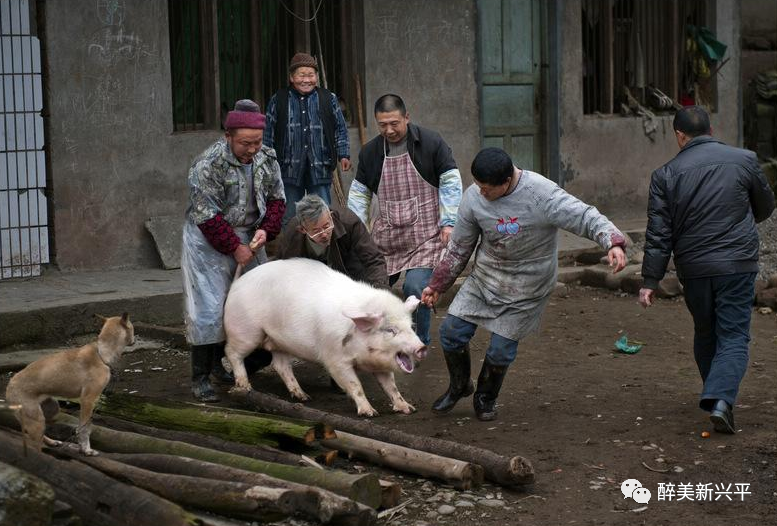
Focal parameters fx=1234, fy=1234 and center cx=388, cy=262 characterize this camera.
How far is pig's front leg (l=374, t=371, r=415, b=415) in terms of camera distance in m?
6.97

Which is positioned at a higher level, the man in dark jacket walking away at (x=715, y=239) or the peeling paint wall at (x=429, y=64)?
the peeling paint wall at (x=429, y=64)

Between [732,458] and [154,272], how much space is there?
6009 millimetres

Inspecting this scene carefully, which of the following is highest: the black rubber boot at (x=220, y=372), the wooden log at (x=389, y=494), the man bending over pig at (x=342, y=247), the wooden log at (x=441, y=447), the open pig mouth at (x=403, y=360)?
the man bending over pig at (x=342, y=247)

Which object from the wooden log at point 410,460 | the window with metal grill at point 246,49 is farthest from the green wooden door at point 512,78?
the wooden log at point 410,460

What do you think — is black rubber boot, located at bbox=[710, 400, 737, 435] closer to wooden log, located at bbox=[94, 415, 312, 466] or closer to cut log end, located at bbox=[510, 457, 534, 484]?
cut log end, located at bbox=[510, 457, 534, 484]

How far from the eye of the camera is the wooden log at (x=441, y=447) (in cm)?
552

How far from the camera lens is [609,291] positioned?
11258mm

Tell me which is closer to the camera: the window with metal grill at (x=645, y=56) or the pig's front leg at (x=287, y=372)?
the pig's front leg at (x=287, y=372)

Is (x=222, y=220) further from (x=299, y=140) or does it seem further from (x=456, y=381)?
(x=299, y=140)

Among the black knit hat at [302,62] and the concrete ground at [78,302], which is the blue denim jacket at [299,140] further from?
the concrete ground at [78,302]

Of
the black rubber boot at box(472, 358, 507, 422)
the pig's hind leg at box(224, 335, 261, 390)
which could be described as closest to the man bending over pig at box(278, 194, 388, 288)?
the pig's hind leg at box(224, 335, 261, 390)

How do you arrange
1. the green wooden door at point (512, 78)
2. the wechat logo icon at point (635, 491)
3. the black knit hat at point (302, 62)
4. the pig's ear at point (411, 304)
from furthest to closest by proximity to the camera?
the green wooden door at point (512, 78)
the black knit hat at point (302, 62)
the pig's ear at point (411, 304)
the wechat logo icon at point (635, 491)

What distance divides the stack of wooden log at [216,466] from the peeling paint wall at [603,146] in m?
8.16

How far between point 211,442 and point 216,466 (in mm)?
556
